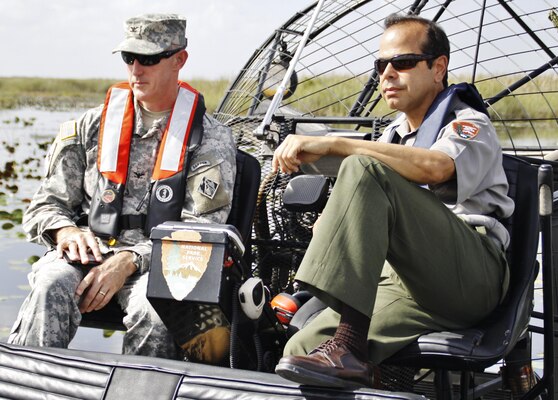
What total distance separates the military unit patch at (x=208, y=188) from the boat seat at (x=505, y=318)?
1.60 ft

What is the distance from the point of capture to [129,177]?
3225 millimetres

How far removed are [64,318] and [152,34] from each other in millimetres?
1012

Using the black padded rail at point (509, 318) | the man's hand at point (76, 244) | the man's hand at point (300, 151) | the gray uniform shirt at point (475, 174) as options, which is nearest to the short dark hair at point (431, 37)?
the gray uniform shirt at point (475, 174)

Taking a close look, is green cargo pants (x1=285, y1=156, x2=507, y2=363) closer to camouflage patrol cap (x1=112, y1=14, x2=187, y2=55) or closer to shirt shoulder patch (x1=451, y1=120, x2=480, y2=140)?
shirt shoulder patch (x1=451, y1=120, x2=480, y2=140)

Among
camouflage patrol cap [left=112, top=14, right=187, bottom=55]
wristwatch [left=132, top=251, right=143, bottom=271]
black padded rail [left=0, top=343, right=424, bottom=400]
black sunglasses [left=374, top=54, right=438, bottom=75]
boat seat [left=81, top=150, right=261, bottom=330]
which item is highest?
camouflage patrol cap [left=112, top=14, right=187, bottom=55]

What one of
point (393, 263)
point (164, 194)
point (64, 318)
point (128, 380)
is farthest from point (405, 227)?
point (64, 318)

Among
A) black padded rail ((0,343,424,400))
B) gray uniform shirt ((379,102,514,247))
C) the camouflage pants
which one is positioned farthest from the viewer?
the camouflage pants

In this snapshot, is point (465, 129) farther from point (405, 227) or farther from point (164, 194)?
point (164, 194)

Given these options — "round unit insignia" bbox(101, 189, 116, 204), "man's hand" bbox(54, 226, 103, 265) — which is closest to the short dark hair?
"round unit insignia" bbox(101, 189, 116, 204)

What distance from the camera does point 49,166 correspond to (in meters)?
3.25

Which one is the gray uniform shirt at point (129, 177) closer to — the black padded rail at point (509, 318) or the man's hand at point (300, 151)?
the man's hand at point (300, 151)

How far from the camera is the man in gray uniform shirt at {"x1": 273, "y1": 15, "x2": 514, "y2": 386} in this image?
235 cm

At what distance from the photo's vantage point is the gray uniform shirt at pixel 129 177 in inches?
123

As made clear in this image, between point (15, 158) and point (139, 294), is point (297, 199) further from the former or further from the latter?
point (15, 158)
